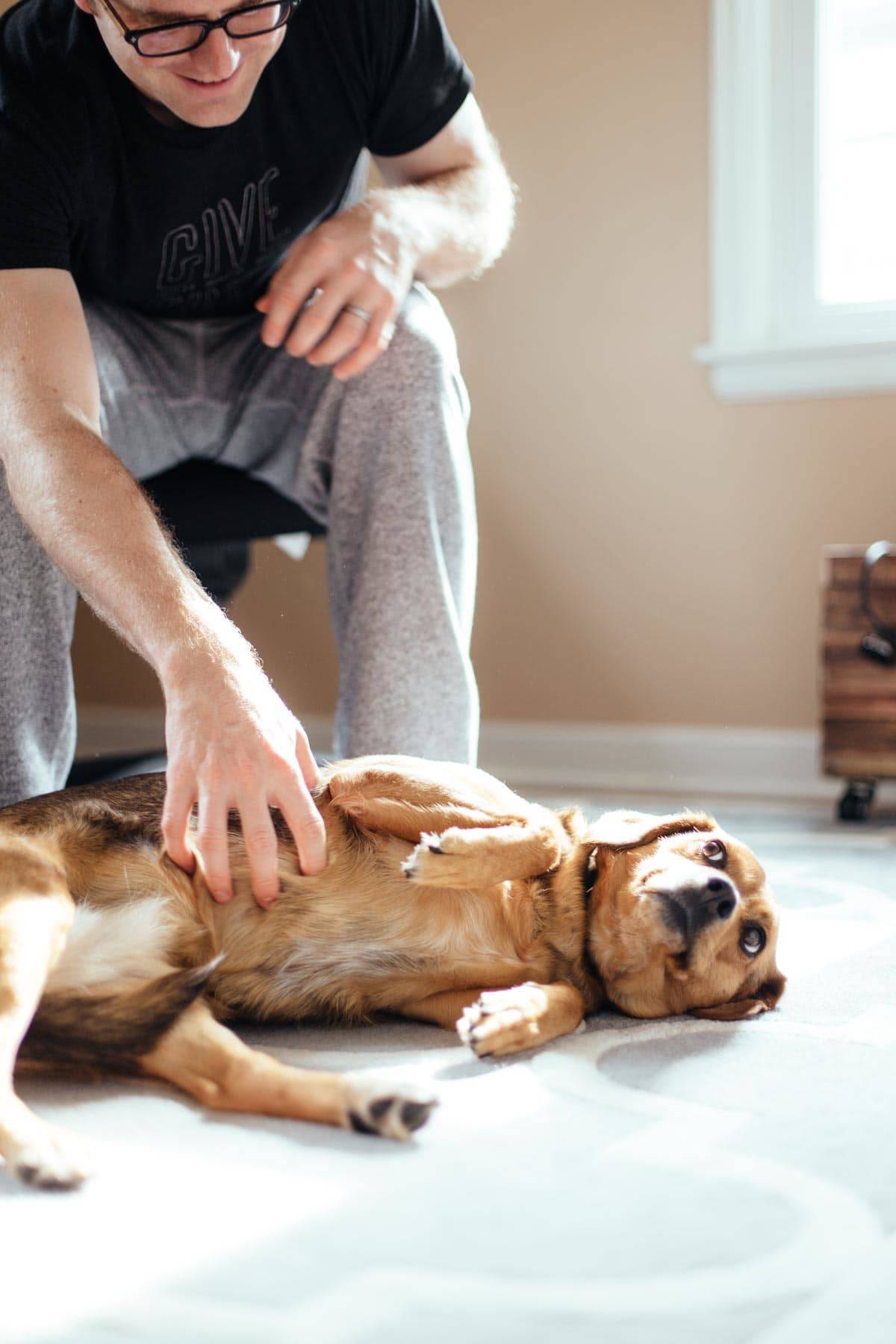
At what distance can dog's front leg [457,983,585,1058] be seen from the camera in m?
1.10

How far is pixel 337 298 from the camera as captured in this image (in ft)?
4.95

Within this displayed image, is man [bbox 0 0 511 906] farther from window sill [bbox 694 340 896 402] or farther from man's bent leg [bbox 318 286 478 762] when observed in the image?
window sill [bbox 694 340 896 402]

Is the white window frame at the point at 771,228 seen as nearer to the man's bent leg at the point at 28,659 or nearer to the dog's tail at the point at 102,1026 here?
the man's bent leg at the point at 28,659

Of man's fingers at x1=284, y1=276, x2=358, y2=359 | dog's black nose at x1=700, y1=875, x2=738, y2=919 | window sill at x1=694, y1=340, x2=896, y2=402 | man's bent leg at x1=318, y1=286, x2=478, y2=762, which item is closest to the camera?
dog's black nose at x1=700, y1=875, x2=738, y2=919

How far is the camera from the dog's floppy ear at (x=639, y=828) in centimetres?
132

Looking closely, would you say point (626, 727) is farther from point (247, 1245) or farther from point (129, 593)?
point (247, 1245)

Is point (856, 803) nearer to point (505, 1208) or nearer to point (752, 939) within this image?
point (752, 939)

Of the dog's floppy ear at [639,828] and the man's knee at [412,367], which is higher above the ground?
the man's knee at [412,367]

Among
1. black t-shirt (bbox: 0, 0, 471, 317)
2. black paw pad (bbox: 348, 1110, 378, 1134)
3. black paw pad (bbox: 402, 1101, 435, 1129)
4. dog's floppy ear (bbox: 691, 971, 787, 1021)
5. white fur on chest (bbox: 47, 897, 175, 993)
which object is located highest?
black t-shirt (bbox: 0, 0, 471, 317)

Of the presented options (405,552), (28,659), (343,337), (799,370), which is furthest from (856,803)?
(28,659)

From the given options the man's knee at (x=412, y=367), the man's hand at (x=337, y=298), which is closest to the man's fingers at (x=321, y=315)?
the man's hand at (x=337, y=298)

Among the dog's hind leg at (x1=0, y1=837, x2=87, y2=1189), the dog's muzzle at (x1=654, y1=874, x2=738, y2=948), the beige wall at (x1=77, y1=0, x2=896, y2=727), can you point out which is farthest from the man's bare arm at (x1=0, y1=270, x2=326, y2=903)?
the beige wall at (x1=77, y1=0, x2=896, y2=727)

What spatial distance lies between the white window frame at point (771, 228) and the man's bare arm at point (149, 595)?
66.2 inches

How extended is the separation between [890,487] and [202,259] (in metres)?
1.62
